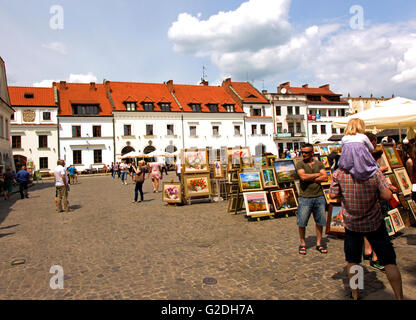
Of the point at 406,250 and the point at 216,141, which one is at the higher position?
the point at 216,141

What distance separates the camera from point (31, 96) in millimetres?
40875

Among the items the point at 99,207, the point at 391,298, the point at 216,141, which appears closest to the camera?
the point at 391,298

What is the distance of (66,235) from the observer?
7777 mm

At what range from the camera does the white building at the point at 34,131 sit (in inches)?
1522

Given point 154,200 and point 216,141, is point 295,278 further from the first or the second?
point 216,141

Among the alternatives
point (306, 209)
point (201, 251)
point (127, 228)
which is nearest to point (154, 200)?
point (127, 228)

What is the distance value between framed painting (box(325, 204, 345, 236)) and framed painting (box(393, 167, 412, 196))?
163cm

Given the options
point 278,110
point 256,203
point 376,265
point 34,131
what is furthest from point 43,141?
point 376,265

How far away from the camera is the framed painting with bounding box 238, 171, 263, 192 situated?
30.2 ft

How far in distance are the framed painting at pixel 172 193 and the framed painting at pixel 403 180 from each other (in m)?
7.64

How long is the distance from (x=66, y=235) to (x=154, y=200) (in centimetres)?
634

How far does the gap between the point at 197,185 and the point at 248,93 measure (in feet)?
137

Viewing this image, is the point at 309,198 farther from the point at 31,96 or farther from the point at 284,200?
the point at 31,96

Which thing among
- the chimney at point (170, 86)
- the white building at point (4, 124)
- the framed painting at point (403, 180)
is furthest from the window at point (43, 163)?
the framed painting at point (403, 180)
